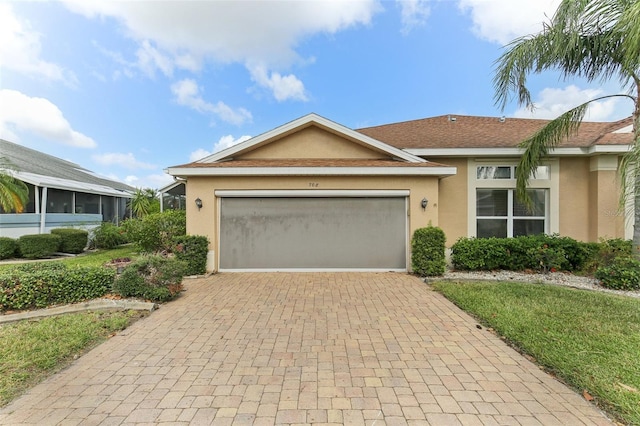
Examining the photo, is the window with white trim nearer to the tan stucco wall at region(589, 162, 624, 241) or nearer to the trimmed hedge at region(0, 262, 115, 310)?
the tan stucco wall at region(589, 162, 624, 241)

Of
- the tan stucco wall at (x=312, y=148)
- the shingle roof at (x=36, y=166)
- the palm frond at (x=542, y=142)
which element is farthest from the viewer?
the shingle roof at (x=36, y=166)

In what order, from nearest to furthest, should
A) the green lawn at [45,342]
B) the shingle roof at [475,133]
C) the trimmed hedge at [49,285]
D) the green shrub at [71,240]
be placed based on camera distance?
the green lawn at [45,342] → the trimmed hedge at [49,285] → the shingle roof at [475,133] → the green shrub at [71,240]

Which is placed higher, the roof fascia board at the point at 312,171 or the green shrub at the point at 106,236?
the roof fascia board at the point at 312,171

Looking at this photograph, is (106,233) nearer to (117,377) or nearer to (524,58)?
(117,377)

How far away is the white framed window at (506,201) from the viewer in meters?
9.77

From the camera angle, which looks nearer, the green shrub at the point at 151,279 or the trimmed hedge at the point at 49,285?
the trimmed hedge at the point at 49,285

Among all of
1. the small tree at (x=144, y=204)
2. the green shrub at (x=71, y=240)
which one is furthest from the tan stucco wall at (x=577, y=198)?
the small tree at (x=144, y=204)

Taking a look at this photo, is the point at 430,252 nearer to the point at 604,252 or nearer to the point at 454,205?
the point at 454,205

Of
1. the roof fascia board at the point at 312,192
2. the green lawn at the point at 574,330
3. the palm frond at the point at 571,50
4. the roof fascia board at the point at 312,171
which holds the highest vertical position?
the palm frond at the point at 571,50

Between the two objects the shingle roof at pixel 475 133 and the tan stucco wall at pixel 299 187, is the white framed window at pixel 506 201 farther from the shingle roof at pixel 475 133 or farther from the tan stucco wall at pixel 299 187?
the tan stucco wall at pixel 299 187

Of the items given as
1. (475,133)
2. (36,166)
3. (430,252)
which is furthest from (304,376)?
(36,166)

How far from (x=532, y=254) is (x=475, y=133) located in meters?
5.14

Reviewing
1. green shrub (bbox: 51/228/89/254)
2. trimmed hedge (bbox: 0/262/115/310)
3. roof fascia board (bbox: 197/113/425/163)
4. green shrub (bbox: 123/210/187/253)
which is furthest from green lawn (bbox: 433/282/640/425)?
green shrub (bbox: 51/228/89/254)

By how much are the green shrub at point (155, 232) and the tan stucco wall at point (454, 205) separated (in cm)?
1008
